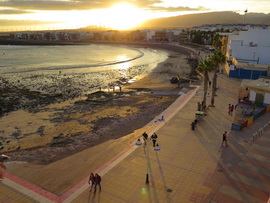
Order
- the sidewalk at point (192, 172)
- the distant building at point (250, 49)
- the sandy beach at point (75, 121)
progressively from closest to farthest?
the sidewalk at point (192, 172), the sandy beach at point (75, 121), the distant building at point (250, 49)

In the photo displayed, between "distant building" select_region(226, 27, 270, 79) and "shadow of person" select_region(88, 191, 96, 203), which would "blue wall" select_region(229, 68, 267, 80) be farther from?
"shadow of person" select_region(88, 191, 96, 203)

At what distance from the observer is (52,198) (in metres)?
14.3

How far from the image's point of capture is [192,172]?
16016mm

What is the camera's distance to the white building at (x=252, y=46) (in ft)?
150

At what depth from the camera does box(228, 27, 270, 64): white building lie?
1796 inches

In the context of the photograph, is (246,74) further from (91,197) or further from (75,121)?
(91,197)

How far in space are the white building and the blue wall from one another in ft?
17.5

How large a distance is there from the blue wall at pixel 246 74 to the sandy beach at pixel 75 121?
27.0 ft

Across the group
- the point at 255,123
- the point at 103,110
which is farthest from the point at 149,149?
the point at 103,110

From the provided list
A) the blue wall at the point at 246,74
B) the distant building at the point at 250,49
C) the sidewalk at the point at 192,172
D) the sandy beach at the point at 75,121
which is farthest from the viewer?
the distant building at the point at 250,49

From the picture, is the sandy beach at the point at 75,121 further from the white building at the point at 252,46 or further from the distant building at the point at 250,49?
the white building at the point at 252,46

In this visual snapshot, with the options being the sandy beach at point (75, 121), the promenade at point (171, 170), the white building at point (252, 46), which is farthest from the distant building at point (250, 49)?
the promenade at point (171, 170)

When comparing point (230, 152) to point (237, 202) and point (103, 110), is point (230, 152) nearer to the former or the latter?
point (237, 202)

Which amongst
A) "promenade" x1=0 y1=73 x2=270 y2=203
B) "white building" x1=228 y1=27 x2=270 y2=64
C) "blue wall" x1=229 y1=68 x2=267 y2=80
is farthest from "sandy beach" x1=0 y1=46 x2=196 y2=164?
"white building" x1=228 y1=27 x2=270 y2=64
